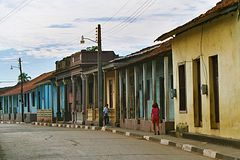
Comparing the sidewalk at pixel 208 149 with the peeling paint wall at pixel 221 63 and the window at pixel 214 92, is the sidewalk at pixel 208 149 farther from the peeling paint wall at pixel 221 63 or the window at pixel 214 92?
the window at pixel 214 92

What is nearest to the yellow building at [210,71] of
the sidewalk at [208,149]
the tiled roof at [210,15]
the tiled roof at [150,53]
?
the tiled roof at [210,15]

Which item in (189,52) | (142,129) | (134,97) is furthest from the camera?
(134,97)

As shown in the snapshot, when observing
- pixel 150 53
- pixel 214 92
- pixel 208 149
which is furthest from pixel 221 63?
pixel 150 53

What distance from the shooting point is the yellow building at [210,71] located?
16578 mm

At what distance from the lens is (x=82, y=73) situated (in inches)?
1658

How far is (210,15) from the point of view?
55.7 feet

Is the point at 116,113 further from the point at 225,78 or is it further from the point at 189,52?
the point at 225,78

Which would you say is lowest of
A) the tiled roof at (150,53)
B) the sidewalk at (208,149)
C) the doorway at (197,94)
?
the sidewalk at (208,149)

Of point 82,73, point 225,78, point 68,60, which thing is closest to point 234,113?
point 225,78

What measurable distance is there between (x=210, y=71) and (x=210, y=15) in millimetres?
2505

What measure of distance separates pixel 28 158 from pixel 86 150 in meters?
2.68

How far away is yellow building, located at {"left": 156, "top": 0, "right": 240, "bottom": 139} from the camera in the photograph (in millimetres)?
16578

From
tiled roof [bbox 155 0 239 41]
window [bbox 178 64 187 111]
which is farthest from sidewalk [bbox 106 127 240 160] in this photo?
tiled roof [bbox 155 0 239 41]

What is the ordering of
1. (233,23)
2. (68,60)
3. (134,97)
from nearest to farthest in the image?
(233,23)
(134,97)
(68,60)
